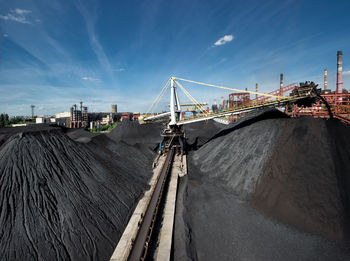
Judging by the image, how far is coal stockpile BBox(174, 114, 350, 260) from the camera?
4623 millimetres

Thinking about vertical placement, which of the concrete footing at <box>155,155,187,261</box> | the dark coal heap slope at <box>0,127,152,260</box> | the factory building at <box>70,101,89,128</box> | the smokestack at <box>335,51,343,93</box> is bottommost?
the concrete footing at <box>155,155,187,261</box>

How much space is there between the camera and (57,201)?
17.0ft

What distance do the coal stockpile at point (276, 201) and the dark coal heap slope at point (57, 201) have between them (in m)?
2.50

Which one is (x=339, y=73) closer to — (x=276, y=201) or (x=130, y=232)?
(x=276, y=201)

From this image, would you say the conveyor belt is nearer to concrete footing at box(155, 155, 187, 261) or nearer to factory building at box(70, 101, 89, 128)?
concrete footing at box(155, 155, 187, 261)

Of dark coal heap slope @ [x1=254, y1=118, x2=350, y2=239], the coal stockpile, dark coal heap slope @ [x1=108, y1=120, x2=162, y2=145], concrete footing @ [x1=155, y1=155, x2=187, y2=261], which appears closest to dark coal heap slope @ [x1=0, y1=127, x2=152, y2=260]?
concrete footing @ [x1=155, y1=155, x2=187, y2=261]

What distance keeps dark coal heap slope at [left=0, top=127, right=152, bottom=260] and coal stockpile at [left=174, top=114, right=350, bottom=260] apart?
250 centimetres

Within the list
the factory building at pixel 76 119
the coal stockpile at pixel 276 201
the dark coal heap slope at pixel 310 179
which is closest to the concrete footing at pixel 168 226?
the coal stockpile at pixel 276 201

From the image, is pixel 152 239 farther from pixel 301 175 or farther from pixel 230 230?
pixel 301 175

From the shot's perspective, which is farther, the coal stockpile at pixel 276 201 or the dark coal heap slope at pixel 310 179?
the dark coal heap slope at pixel 310 179

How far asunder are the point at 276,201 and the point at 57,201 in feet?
25.5

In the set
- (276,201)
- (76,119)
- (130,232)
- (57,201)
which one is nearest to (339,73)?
(276,201)

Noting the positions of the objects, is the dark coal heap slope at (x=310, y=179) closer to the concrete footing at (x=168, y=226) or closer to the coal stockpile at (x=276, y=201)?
the coal stockpile at (x=276, y=201)

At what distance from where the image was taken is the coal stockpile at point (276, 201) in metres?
4.62
